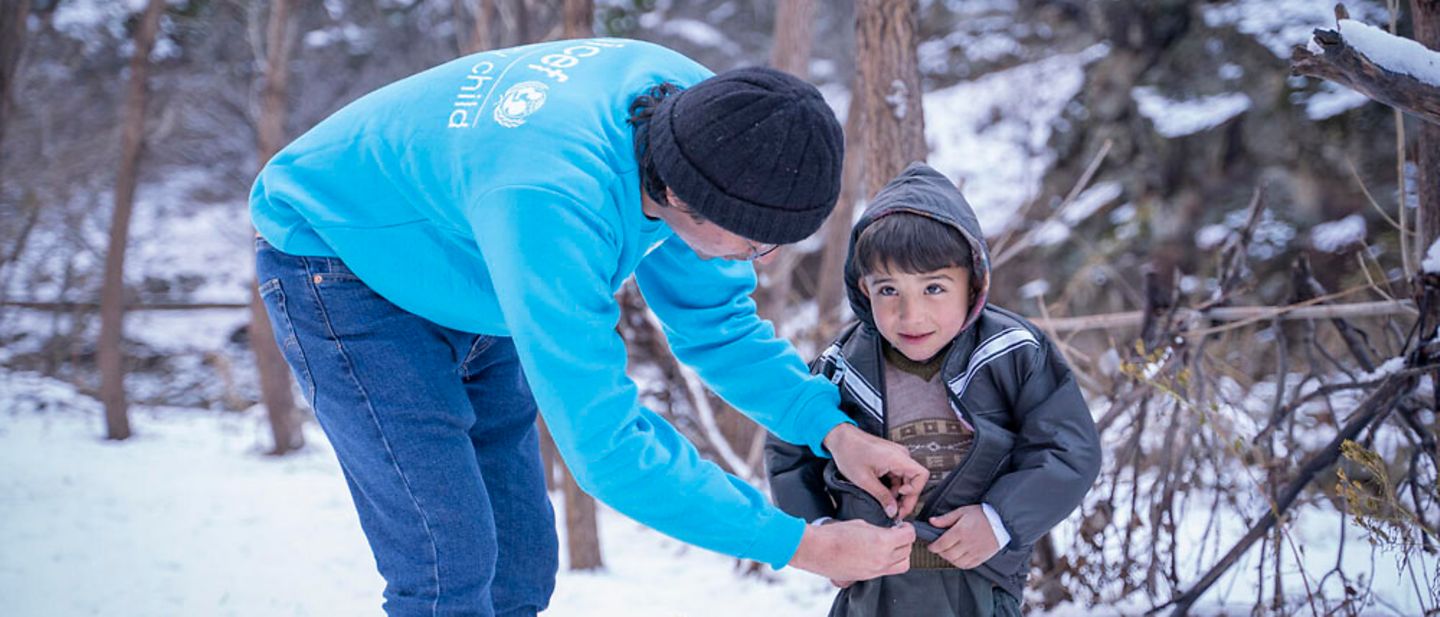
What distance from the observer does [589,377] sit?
4.84ft

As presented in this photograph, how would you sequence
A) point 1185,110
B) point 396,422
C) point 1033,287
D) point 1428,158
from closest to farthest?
point 396,422 < point 1428,158 < point 1033,287 < point 1185,110

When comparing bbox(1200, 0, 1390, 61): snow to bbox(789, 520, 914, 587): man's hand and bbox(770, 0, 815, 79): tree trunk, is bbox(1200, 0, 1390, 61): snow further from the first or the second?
bbox(789, 520, 914, 587): man's hand

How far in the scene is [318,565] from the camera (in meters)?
4.46

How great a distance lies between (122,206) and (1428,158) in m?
7.92

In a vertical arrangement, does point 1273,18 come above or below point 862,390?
below

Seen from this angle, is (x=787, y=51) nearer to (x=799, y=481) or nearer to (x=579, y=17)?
(x=579, y=17)

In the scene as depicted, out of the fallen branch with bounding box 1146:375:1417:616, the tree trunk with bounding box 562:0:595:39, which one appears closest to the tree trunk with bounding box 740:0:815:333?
the tree trunk with bounding box 562:0:595:39

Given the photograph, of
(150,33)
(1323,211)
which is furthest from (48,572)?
(1323,211)

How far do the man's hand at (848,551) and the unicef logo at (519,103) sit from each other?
0.77 meters

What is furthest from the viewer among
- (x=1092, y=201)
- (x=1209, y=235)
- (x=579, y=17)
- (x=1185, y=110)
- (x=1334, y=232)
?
(x=1092, y=201)

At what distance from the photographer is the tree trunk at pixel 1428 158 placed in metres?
2.51

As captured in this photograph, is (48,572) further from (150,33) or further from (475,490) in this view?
(150,33)

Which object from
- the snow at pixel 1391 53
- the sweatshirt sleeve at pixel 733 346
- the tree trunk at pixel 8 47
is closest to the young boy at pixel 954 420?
the sweatshirt sleeve at pixel 733 346

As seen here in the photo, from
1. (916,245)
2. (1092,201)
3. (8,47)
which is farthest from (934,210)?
(1092,201)
